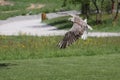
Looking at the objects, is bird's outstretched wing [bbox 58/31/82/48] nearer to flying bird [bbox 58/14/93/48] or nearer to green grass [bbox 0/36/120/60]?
flying bird [bbox 58/14/93/48]

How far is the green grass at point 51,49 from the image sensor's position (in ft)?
64.5

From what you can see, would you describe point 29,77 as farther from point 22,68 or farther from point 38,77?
point 22,68

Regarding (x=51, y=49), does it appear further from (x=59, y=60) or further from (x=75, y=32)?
(x=75, y=32)

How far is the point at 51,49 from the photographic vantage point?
20469 mm

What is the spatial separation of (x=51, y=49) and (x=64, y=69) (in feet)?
16.8

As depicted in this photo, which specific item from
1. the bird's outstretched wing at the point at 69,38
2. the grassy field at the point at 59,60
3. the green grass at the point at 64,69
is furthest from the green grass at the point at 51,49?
the bird's outstretched wing at the point at 69,38

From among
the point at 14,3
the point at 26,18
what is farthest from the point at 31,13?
the point at 14,3

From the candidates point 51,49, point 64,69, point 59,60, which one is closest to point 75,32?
point 64,69

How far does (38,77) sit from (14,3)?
6192 centimetres

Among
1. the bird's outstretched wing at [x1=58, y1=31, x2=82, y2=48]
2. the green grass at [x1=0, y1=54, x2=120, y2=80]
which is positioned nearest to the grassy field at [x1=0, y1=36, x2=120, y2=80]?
the green grass at [x1=0, y1=54, x2=120, y2=80]

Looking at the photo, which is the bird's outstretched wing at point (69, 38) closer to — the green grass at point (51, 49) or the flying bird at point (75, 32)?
the flying bird at point (75, 32)

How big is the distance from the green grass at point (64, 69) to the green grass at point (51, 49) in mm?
1084

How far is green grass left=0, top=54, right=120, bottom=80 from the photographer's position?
13797mm

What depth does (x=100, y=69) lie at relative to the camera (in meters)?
15.3
